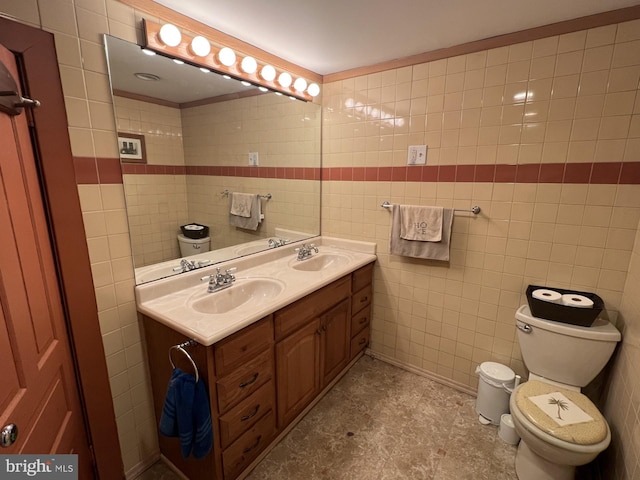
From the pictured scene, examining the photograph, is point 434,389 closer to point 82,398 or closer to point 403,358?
point 403,358

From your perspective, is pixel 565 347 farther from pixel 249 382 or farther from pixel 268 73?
pixel 268 73

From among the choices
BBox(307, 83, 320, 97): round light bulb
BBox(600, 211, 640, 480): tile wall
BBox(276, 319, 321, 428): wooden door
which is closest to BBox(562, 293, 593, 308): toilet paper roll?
BBox(600, 211, 640, 480): tile wall

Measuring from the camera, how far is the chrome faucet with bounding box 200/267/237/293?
154cm

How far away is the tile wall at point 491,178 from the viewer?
1.44 meters

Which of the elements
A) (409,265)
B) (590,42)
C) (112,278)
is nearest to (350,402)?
(409,265)

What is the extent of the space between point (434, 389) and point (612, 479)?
0.92 metres

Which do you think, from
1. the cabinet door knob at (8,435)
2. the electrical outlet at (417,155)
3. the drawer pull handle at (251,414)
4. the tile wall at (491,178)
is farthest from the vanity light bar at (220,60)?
the drawer pull handle at (251,414)

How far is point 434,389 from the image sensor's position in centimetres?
206

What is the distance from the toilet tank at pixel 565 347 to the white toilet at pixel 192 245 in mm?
1784

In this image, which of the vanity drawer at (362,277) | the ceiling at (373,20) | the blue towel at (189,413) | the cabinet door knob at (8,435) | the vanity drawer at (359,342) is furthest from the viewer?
the vanity drawer at (359,342)

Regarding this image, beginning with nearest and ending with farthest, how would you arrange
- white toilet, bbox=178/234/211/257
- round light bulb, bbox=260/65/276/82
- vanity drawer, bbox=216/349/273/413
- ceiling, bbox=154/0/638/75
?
vanity drawer, bbox=216/349/273/413
ceiling, bbox=154/0/638/75
white toilet, bbox=178/234/211/257
round light bulb, bbox=260/65/276/82

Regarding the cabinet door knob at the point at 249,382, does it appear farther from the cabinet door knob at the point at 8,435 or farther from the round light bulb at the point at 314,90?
the round light bulb at the point at 314,90

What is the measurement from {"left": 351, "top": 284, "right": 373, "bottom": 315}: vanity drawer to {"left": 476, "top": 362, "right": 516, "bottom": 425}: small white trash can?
823 millimetres

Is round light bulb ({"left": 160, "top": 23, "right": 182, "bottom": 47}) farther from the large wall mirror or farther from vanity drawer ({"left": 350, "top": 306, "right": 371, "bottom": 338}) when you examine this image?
vanity drawer ({"left": 350, "top": 306, "right": 371, "bottom": 338})
